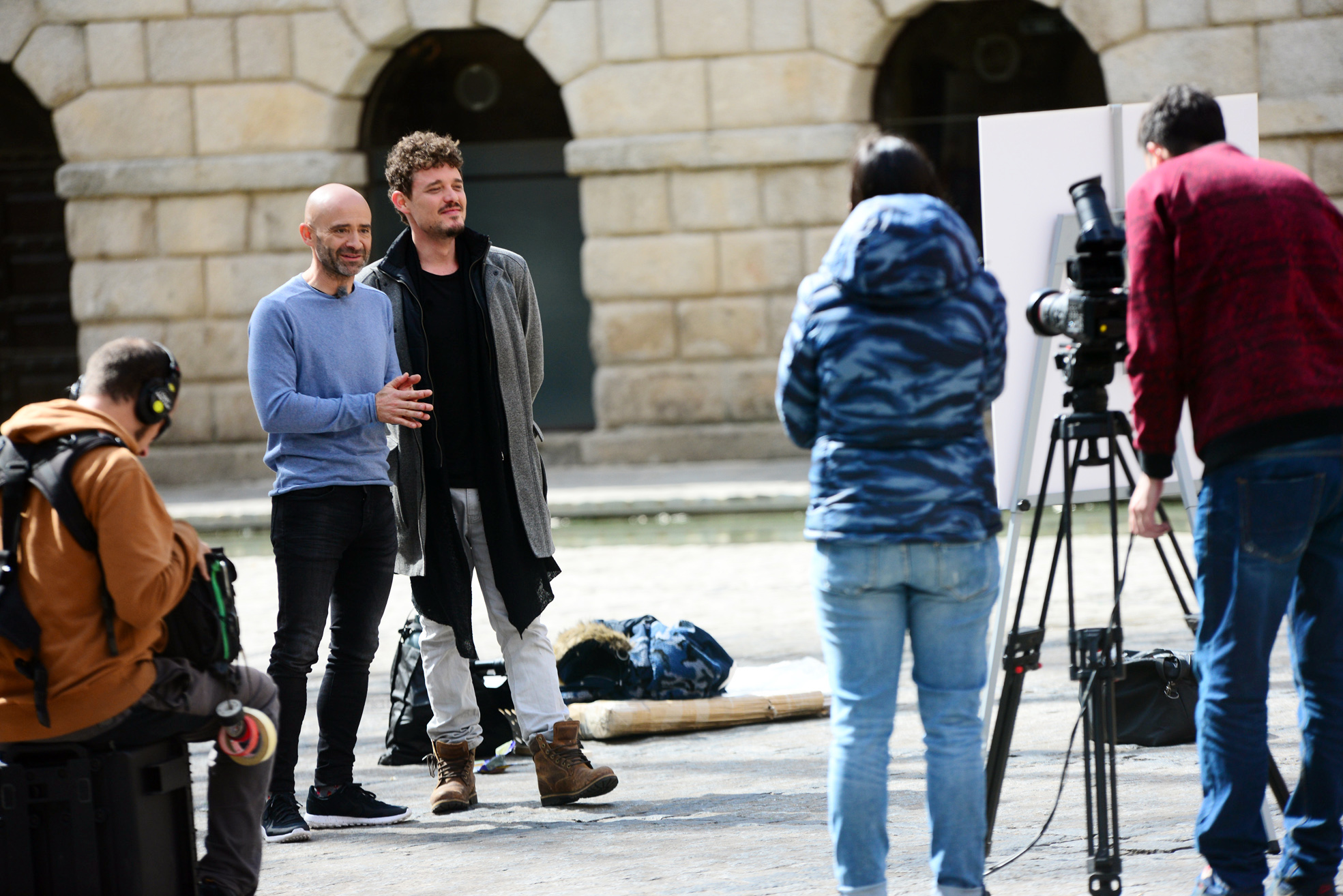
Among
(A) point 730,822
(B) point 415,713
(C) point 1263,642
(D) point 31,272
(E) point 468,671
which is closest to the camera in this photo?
(C) point 1263,642

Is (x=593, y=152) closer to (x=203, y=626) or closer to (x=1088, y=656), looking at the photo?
(x=1088, y=656)

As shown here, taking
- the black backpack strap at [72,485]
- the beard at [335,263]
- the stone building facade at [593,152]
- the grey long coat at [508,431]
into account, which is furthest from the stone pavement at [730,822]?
the stone building facade at [593,152]

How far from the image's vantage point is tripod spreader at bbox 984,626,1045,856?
148 inches

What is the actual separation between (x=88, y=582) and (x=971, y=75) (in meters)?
12.0

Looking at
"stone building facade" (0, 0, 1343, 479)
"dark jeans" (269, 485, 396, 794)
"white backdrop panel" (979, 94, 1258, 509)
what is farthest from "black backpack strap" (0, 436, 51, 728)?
"stone building facade" (0, 0, 1343, 479)

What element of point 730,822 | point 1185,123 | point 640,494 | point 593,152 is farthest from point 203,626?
point 593,152

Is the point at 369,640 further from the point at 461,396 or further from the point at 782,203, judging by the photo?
the point at 782,203

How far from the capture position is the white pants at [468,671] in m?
4.73

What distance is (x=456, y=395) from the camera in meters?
4.76

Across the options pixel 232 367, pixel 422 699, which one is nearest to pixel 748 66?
pixel 232 367

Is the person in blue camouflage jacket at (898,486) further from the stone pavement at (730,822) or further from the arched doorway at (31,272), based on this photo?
the arched doorway at (31,272)

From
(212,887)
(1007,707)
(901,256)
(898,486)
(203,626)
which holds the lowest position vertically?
(212,887)

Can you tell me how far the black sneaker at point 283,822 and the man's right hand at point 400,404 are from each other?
3.64 ft

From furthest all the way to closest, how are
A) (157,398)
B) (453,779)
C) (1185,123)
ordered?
1. (453,779)
2. (1185,123)
3. (157,398)
